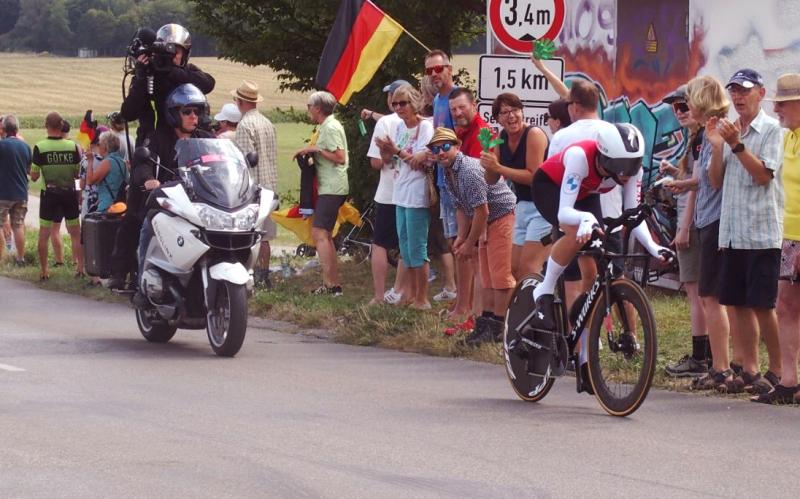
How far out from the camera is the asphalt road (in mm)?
6820

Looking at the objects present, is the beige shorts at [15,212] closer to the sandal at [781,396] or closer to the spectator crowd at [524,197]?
the spectator crowd at [524,197]

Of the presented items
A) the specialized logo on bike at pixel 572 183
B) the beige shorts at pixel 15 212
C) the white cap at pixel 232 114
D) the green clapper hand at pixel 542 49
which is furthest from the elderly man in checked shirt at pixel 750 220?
the beige shorts at pixel 15 212

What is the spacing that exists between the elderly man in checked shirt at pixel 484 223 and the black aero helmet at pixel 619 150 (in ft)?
10.1

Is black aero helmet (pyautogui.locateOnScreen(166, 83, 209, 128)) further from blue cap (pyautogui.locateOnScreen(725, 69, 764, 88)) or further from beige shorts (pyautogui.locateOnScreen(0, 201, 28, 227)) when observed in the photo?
beige shorts (pyautogui.locateOnScreen(0, 201, 28, 227))

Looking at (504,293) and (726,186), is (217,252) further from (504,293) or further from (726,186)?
(726,186)

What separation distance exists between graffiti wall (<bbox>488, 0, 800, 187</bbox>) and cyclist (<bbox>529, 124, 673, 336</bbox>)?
4368 millimetres

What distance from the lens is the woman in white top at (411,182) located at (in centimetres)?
1340

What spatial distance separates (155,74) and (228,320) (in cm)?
256

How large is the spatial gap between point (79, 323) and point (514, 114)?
15.1 ft

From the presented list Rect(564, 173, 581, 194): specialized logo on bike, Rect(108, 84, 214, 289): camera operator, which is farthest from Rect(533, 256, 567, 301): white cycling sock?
Rect(108, 84, 214, 289): camera operator

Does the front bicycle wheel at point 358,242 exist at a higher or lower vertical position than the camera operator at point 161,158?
lower

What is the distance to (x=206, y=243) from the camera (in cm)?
1115

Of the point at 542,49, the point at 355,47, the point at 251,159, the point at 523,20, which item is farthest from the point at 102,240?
the point at 542,49

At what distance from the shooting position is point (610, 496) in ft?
21.6
